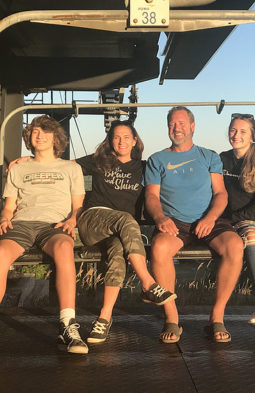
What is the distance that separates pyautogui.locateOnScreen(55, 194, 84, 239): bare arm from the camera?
3375 mm

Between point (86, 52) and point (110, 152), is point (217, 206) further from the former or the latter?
point (86, 52)

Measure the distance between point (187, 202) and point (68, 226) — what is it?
2.70 feet

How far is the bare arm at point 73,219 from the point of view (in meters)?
3.38

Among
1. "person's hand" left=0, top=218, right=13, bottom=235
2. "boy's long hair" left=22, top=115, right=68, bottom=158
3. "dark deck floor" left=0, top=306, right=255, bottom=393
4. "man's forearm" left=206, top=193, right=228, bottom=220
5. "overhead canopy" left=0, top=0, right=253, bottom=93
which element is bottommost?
"dark deck floor" left=0, top=306, right=255, bottom=393

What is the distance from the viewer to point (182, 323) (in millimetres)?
3650

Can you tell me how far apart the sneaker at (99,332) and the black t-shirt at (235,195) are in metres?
1.22

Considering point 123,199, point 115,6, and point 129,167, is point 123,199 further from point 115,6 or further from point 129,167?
point 115,6

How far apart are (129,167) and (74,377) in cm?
165

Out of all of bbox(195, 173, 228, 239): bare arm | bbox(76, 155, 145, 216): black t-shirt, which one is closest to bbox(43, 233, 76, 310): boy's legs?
bbox(76, 155, 145, 216): black t-shirt

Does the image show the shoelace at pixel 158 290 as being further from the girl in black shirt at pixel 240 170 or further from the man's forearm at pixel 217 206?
the girl in black shirt at pixel 240 170

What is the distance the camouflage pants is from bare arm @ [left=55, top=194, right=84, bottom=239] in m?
0.07

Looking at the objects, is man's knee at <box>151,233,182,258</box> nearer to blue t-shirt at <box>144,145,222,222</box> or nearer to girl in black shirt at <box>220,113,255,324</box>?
blue t-shirt at <box>144,145,222,222</box>

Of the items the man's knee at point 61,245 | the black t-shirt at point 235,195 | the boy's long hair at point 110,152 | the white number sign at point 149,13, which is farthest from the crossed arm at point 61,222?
the white number sign at point 149,13

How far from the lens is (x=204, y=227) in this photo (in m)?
3.44
